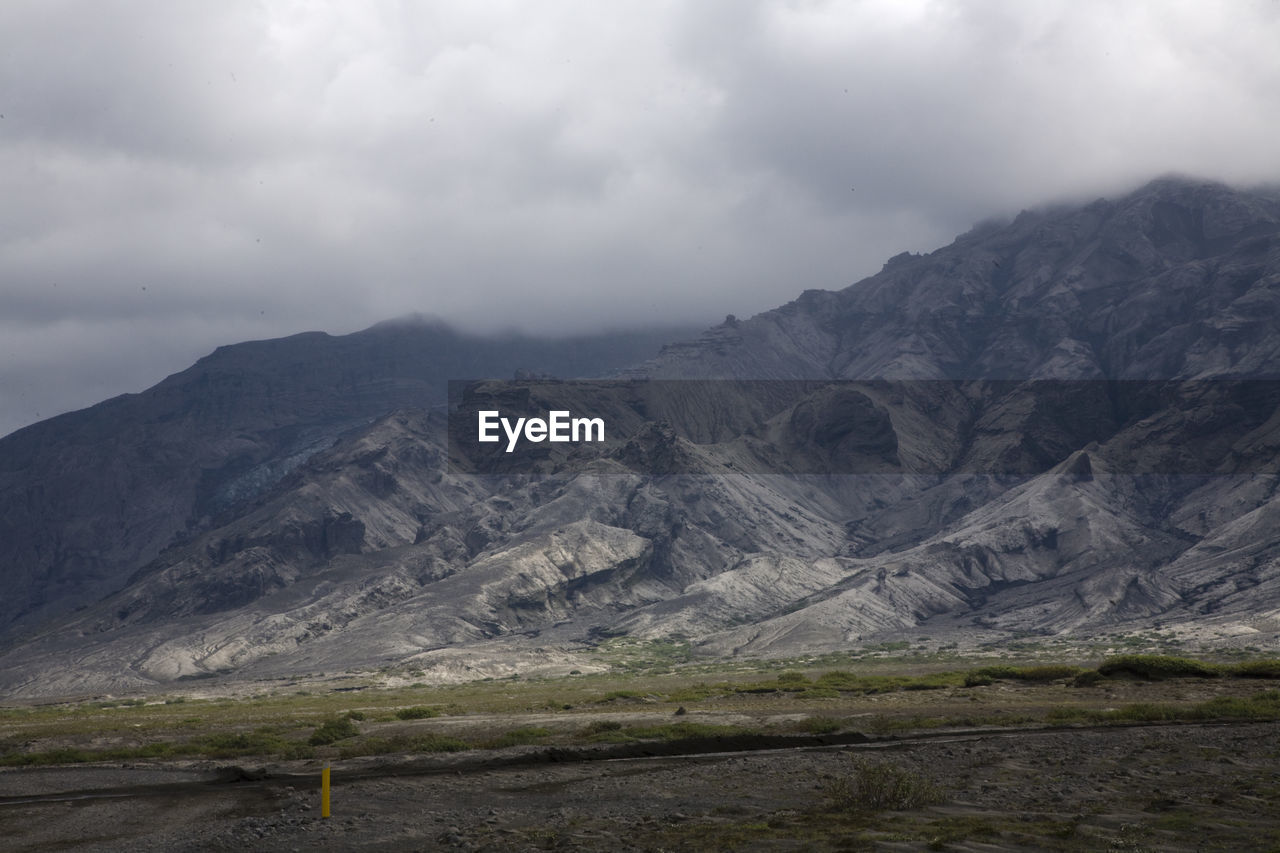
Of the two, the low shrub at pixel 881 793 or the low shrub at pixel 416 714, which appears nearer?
the low shrub at pixel 881 793

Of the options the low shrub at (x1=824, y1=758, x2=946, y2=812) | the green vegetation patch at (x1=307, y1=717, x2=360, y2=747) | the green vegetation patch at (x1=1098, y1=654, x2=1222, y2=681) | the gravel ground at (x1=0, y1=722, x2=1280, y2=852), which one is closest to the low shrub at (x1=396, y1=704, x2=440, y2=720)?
the green vegetation patch at (x1=307, y1=717, x2=360, y2=747)

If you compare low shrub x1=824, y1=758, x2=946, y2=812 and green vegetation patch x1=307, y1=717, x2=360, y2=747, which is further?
green vegetation patch x1=307, y1=717, x2=360, y2=747

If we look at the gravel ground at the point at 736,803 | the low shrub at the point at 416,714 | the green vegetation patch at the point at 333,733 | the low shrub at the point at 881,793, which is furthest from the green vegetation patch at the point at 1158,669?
the green vegetation patch at the point at 333,733

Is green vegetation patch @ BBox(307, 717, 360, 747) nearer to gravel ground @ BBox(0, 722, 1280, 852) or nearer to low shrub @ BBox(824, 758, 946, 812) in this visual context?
gravel ground @ BBox(0, 722, 1280, 852)

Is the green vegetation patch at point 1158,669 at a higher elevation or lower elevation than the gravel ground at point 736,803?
lower

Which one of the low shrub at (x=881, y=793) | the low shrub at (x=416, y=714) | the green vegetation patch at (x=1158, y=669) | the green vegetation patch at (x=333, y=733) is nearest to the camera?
the low shrub at (x=881, y=793)

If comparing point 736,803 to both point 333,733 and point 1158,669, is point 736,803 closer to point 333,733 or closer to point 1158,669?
point 333,733

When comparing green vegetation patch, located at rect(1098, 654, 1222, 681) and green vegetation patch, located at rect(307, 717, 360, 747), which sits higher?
green vegetation patch, located at rect(307, 717, 360, 747)

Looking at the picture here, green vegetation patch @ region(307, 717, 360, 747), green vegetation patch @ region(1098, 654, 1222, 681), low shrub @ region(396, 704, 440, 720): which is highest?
green vegetation patch @ region(307, 717, 360, 747)

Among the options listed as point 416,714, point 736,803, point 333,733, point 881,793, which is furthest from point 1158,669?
point 333,733

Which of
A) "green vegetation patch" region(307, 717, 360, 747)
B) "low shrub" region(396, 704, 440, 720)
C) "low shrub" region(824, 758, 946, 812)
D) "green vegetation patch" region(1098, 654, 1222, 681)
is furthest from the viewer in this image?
"low shrub" region(396, 704, 440, 720)

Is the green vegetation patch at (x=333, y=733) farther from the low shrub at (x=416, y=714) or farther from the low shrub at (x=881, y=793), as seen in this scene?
the low shrub at (x=881, y=793)
